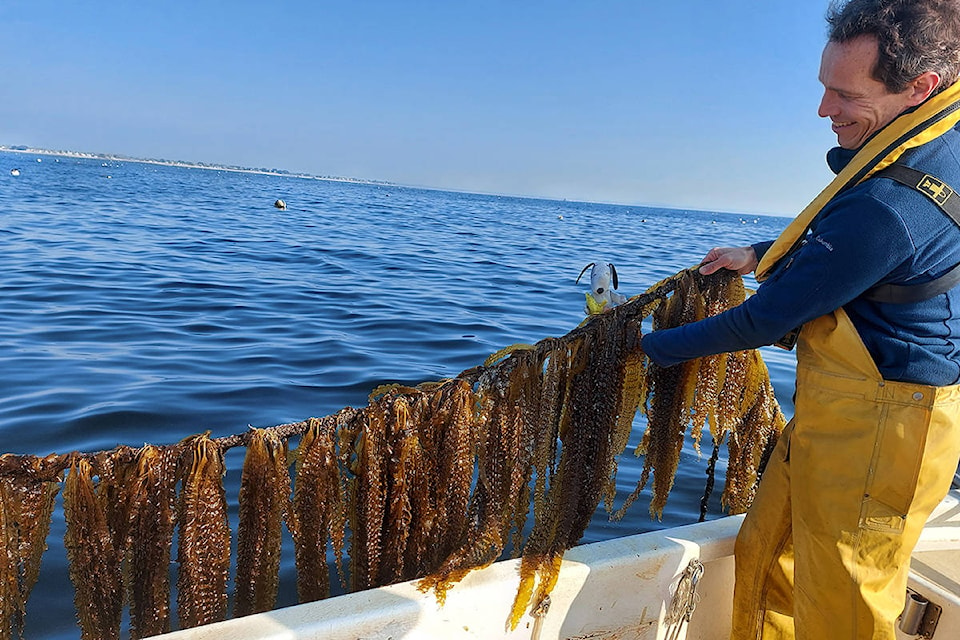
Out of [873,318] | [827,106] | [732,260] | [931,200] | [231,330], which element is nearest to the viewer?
[931,200]

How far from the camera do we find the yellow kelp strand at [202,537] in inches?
84.9

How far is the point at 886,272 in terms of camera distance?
6.11 feet

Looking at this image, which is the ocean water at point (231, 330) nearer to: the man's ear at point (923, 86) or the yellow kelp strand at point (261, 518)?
the yellow kelp strand at point (261, 518)

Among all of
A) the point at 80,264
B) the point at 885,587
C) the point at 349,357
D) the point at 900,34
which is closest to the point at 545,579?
the point at 885,587

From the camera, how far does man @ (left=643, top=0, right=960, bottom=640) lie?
6.10ft

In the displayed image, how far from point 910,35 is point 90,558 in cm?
303

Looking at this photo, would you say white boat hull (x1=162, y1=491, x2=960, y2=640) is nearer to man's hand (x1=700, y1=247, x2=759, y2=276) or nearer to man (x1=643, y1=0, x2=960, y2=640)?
man (x1=643, y1=0, x2=960, y2=640)

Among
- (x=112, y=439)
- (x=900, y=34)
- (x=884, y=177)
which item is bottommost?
(x=112, y=439)

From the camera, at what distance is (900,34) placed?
1.86 m

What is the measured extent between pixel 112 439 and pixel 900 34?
233 inches

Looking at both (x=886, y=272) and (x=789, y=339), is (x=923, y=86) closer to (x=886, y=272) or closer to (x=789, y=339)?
(x=886, y=272)

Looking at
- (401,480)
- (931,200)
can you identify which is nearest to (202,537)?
(401,480)

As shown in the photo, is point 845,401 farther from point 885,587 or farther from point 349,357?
point 349,357

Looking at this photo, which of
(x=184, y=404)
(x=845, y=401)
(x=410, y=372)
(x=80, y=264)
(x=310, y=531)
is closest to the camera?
(x=845, y=401)
